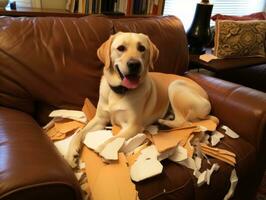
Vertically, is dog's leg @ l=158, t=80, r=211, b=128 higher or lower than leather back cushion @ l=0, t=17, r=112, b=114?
lower

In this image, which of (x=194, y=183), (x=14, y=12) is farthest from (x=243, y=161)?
(x=14, y=12)

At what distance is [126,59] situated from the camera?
4.16ft

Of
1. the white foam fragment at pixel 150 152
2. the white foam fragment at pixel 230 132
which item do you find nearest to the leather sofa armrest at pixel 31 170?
the white foam fragment at pixel 150 152

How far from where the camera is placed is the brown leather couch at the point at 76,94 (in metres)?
1.09

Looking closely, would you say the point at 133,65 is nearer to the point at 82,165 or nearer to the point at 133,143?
the point at 133,143

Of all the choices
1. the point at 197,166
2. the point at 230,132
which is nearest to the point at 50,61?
the point at 197,166

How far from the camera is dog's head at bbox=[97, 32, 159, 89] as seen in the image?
1275mm

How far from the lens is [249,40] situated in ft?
7.55

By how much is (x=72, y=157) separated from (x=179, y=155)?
452 millimetres

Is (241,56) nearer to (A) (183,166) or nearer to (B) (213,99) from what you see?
(B) (213,99)

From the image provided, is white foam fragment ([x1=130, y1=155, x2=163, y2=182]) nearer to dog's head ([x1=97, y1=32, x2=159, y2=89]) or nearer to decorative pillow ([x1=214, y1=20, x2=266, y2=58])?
dog's head ([x1=97, y1=32, x2=159, y2=89])

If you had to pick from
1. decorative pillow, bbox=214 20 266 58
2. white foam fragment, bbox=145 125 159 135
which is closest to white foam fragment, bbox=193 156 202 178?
white foam fragment, bbox=145 125 159 135

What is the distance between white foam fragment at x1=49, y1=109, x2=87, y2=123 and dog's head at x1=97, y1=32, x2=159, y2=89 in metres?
0.24

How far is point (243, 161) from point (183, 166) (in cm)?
35
